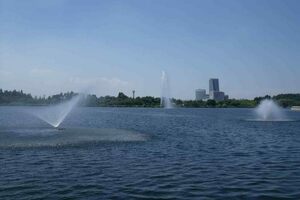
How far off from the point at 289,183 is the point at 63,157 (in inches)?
656

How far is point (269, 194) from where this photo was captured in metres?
20.5

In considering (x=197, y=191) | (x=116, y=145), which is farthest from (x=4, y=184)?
(x=116, y=145)

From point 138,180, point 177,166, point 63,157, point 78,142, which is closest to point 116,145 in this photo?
point 78,142

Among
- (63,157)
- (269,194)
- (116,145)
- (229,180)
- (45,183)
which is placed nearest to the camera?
(269,194)

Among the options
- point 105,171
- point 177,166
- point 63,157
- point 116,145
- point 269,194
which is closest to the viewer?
point 269,194

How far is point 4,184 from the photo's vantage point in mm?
21531

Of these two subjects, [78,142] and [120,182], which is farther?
[78,142]

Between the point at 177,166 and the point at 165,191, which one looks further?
the point at 177,166

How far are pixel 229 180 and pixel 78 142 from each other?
68.2 ft

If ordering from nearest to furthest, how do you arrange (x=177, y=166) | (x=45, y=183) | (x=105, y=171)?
(x=45, y=183), (x=105, y=171), (x=177, y=166)

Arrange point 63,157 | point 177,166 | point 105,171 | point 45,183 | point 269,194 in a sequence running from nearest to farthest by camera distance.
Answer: point 269,194
point 45,183
point 105,171
point 177,166
point 63,157

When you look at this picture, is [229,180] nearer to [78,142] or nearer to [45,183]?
[45,183]

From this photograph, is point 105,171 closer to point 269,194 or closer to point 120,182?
point 120,182

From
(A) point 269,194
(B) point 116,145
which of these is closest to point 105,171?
(A) point 269,194
